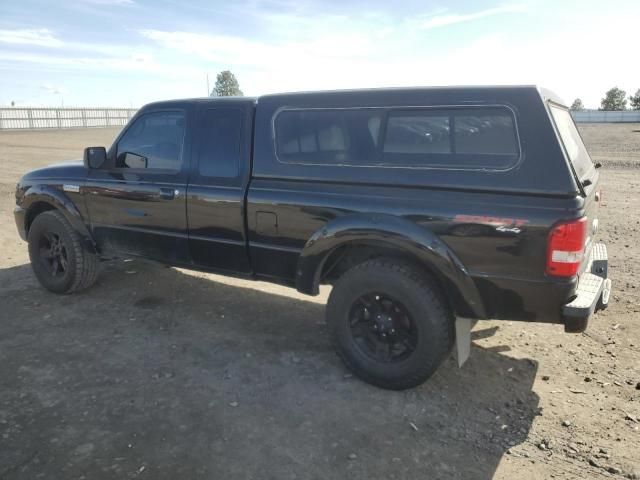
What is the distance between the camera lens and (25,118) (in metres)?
43.2

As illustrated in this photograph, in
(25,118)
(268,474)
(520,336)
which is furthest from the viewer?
(25,118)

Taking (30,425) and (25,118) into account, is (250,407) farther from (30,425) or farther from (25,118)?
(25,118)

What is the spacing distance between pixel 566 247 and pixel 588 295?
48 cm

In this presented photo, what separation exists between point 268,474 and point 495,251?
1.75 metres

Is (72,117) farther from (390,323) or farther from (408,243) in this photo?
(408,243)

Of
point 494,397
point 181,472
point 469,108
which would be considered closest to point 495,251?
point 469,108

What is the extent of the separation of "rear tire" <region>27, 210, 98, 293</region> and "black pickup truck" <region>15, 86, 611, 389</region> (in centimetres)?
68

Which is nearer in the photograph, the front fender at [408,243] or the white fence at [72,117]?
the front fender at [408,243]

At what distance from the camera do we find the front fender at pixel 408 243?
3.05 meters

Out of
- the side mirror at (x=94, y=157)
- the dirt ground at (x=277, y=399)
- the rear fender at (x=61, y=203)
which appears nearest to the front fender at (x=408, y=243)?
the dirt ground at (x=277, y=399)

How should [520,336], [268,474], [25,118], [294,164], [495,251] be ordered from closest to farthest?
[268,474] → [495,251] → [294,164] → [520,336] → [25,118]

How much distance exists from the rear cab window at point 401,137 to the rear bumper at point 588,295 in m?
0.89

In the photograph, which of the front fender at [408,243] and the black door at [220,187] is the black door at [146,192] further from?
the front fender at [408,243]

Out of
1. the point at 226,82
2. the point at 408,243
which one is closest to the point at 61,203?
the point at 408,243
